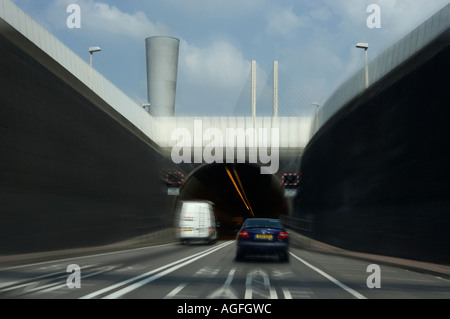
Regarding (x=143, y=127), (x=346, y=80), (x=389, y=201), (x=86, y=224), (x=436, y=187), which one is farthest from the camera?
(x=143, y=127)

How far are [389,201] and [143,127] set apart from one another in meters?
25.0

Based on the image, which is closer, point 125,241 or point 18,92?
point 18,92

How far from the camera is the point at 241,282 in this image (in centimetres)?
1167

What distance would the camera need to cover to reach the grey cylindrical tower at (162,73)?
55.1 metres

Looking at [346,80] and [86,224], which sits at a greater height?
[346,80]

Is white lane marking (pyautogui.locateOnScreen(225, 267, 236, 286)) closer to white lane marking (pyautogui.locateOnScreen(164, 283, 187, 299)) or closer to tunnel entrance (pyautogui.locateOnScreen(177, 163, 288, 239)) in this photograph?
white lane marking (pyautogui.locateOnScreen(164, 283, 187, 299))

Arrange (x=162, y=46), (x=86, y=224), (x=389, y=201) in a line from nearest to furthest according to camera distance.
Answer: (x=389, y=201), (x=86, y=224), (x=162, y=46)

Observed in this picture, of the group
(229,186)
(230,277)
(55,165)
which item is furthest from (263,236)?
(229,186)

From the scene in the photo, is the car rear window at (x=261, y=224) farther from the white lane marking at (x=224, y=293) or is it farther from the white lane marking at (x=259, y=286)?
the white lane marking at (x=224, y=293)

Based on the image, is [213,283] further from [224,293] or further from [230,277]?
[224,293]

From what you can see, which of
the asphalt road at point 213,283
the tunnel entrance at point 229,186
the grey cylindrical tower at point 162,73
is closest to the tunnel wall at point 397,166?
the asphalt road at point 213,283

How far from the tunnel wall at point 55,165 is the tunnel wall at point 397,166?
40.7ft
